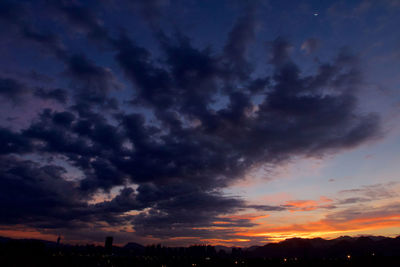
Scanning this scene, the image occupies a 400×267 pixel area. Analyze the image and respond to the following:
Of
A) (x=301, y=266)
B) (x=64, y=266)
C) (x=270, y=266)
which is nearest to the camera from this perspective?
(x=64, y=266)

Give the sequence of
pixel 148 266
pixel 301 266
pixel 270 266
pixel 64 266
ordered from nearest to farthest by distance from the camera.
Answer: pixel 64 266 → pixel 301 266 → pixel 270 266 → pixel 148 266

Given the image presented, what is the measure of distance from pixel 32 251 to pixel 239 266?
140m

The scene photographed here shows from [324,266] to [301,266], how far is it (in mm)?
17134

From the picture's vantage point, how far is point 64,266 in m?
154

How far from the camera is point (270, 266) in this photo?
17925 centimetres

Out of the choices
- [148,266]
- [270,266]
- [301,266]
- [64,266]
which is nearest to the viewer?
[64,266]

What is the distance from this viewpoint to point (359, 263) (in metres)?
159

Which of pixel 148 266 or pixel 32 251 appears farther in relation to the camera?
pixel 148 266

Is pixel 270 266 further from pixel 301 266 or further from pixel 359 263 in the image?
pixel 359 263

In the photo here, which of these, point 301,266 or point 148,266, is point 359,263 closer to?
point 301,266

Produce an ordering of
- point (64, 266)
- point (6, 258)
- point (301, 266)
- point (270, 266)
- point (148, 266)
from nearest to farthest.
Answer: point (6, 258) → point (64, 266) → point (301, 266) → point (270, 266) → point (148, 266)

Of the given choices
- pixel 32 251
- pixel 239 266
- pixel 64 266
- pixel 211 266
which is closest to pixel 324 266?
pixel 239 266

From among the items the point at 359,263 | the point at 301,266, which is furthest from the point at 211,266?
the point at 359,263

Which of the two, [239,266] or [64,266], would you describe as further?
[239,266]
